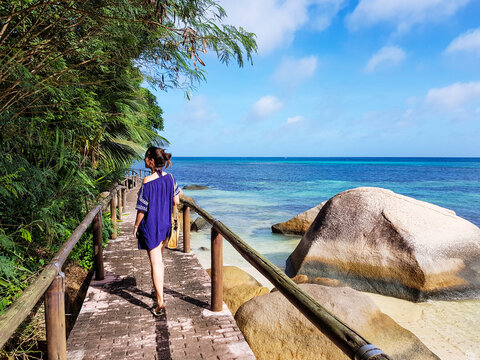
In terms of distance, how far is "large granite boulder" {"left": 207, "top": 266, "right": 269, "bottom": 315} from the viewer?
17.1 ft

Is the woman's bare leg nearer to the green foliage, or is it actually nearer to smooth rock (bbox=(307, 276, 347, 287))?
the green foliage

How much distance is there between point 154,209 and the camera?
11.2 feet

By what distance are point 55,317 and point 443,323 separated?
612 cm

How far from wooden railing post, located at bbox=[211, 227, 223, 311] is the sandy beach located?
12.0ft

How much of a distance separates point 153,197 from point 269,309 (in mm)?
1917

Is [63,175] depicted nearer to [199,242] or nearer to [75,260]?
[75,260]

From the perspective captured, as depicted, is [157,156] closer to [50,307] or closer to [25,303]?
[50,307]

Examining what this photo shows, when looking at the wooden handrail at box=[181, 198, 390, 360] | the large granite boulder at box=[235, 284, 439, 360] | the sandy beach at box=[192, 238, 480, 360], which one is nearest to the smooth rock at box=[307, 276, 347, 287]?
the sandy beach at box=[192, 238, 480, 360]

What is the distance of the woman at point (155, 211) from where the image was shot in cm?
337

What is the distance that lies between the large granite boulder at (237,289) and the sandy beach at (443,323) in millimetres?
2427

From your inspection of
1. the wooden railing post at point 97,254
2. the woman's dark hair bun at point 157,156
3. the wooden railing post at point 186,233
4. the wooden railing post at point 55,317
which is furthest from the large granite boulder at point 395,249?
the wooden railing post at point 55,317

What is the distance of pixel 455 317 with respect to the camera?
5887mm

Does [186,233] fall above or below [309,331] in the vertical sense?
above

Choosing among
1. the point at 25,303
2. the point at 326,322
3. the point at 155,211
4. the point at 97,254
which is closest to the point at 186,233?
the point at 97,254
